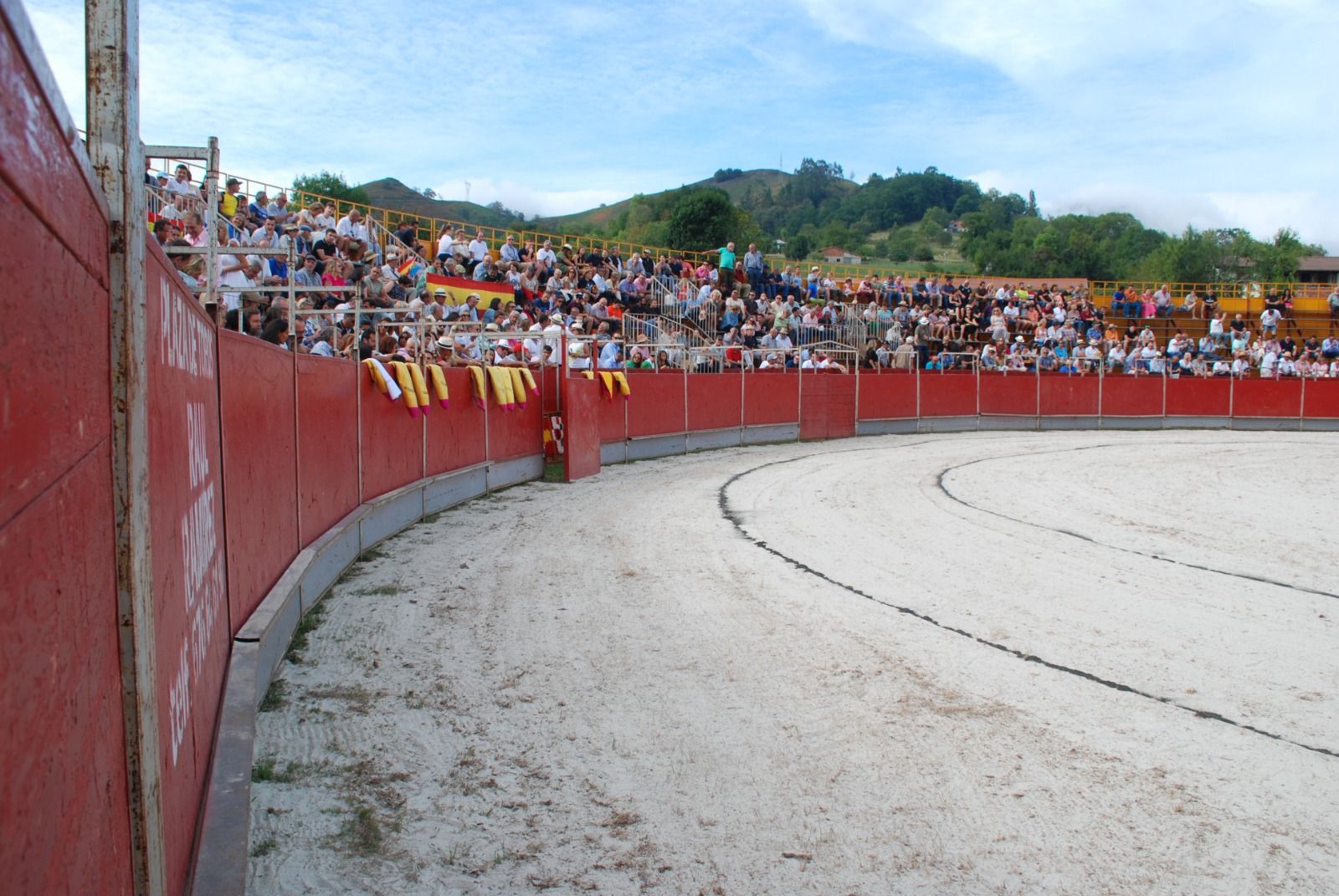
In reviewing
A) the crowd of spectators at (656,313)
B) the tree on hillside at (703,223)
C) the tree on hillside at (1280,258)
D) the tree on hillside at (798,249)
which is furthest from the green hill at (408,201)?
the crowd of spectators at (656,313)

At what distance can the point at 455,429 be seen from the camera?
45.2ft

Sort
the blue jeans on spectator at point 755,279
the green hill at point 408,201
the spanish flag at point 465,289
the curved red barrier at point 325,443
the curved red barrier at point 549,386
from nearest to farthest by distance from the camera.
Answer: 1. the curved red barrier at point 325,443
2. the curved red barrier at point 549,386
3. the spanish flag at point 465,289
4. the blue jeans on spectator at point 755,279
5. the green hill at point 408,201

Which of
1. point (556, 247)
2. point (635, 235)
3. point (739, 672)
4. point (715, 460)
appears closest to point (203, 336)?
point (739, 672)

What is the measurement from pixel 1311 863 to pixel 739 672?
316cm

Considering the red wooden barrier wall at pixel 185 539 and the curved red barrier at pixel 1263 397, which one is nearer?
the red wooden barrier wall at pixel 185 539

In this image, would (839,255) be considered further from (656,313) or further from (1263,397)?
(656,313)

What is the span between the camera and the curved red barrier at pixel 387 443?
10.5 metres

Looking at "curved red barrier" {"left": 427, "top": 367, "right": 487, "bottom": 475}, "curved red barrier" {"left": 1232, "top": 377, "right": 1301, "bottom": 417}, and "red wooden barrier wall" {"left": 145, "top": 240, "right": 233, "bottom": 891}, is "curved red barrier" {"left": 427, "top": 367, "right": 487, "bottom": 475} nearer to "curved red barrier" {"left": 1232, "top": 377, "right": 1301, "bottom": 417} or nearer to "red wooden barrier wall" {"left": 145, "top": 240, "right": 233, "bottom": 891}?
"red wooden barrier wall" {"left": 145, "top": 240, "right": 233, "bottom": 891}

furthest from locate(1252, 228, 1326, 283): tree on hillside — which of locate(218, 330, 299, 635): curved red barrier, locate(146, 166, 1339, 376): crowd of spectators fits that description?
locate(218, 330, 299, 635): curved red barrier

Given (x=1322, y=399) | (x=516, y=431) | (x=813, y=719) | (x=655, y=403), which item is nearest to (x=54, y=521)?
(x=813, y=719)

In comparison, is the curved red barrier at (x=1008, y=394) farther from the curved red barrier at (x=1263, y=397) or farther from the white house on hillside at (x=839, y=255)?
the white house on hillside at (x=839, y=255)

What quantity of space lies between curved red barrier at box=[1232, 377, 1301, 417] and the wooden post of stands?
36597 mm

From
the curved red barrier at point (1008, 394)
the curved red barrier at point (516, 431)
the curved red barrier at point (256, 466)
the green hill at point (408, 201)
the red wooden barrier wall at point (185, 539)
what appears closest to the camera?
the red wooden barrier wall at point (185, 539)

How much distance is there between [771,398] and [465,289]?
7.68m
